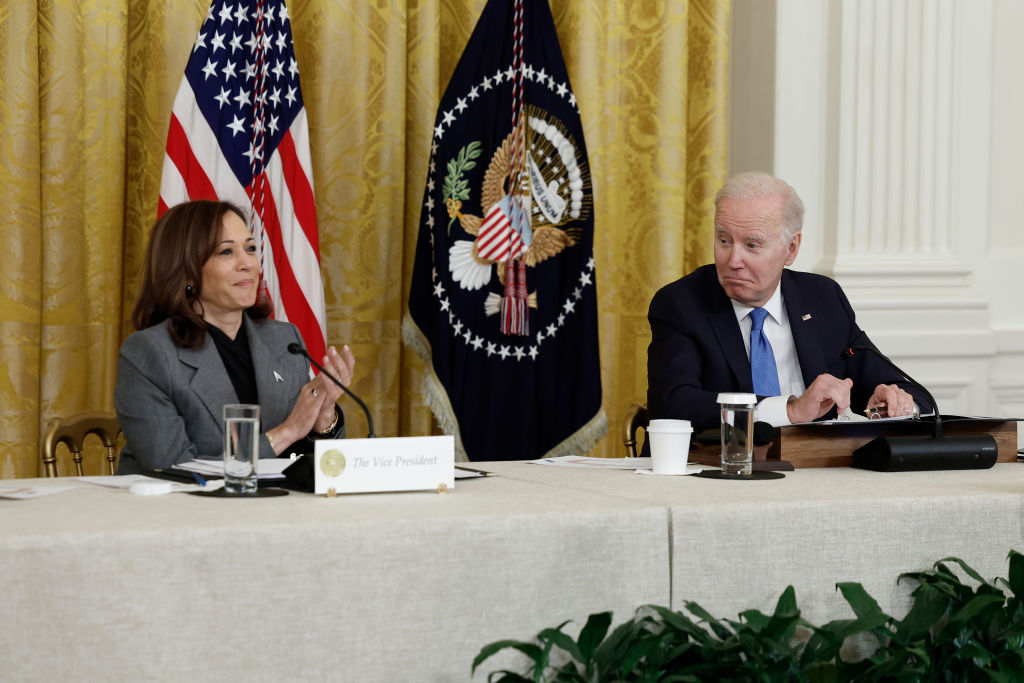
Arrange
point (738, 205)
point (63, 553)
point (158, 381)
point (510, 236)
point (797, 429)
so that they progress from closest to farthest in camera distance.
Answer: point (63, 553)
point (797, 429)
point (158, 381)
point (738, 205)
point (510, 236)

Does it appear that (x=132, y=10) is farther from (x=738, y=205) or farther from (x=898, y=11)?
(x=898, y=11)

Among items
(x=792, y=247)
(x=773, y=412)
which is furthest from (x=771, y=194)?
(x=773, y=412)

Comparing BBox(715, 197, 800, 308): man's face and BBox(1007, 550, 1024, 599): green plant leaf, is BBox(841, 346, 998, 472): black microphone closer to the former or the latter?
BBox(1007, 550, 1024, 599): green plant leaf

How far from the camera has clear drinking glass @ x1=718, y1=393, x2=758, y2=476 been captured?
201 cm

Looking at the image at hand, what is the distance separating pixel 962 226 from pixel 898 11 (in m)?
0.82

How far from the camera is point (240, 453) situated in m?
1.69

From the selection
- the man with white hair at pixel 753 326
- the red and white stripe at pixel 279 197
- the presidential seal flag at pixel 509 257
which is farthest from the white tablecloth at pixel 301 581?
the presidential seal flag at pixel 509 257

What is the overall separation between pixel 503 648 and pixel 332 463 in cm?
40

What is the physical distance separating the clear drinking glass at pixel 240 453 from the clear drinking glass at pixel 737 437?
85 cm

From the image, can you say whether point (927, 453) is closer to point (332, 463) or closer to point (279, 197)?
point (332, 463)

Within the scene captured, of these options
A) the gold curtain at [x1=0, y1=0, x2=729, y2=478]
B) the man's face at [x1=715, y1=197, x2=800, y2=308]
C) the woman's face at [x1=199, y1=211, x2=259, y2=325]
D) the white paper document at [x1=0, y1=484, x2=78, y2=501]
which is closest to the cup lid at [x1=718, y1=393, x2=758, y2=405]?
the man's face at [x1=715, y1=197, x2=800, y2=308]

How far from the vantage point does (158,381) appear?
2518 millimetres

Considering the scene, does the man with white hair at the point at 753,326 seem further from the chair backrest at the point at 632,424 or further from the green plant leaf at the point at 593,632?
the green plant leaf at the point at 593,632

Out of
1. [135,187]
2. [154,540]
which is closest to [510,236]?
[135,187]
